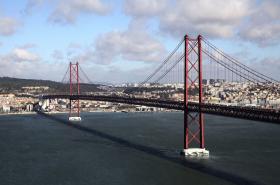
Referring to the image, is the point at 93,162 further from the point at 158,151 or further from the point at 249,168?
the point at 249,168

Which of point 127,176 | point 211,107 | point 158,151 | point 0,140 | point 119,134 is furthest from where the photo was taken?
point 119,134

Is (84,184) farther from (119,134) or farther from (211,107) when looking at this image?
(119,134)

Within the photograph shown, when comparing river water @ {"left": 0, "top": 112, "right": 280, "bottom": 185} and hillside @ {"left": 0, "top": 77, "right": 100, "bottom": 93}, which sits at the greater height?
hillside @ {"left": 0, "top": 77, "right": 100, "bottom": 93}

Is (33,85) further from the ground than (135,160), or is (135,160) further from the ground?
(33,85)

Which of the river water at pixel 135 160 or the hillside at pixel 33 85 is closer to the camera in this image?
the river water at pixel 135 160

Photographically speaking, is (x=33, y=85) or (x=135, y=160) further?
(x=33, y=85)

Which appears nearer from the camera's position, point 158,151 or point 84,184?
point 84,184

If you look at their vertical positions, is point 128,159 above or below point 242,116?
below

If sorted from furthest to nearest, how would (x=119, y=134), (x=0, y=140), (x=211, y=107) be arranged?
Result: (x=119, y=134) → (x=0, y=140) → (x=211, y=107)

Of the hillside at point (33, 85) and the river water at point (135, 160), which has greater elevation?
the hillside at point (33, 85)

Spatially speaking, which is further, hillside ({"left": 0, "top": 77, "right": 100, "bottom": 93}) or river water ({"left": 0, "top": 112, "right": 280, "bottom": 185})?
hillside ({"left": 0, "top": 77, "right": 100, "bottom": 93})

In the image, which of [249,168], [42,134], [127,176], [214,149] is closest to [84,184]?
[127,176]
